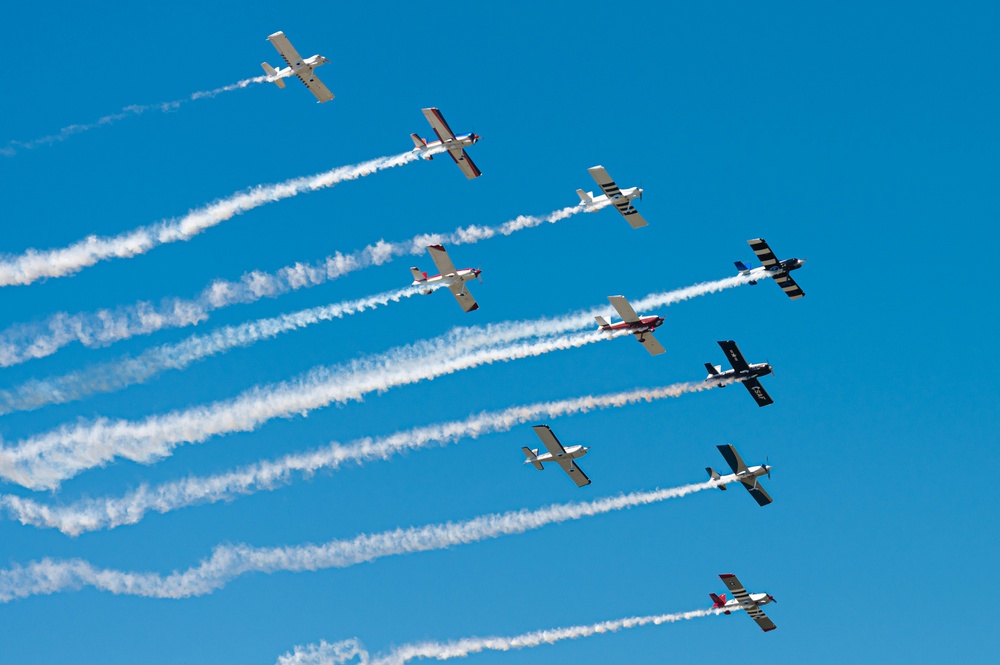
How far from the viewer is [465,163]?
74125 millimetres

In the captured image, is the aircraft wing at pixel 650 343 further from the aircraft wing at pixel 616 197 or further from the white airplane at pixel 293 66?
the white airplane at pixel 293 66

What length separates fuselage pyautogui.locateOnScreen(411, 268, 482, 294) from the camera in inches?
2820

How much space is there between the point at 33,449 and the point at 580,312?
2957 centimetres

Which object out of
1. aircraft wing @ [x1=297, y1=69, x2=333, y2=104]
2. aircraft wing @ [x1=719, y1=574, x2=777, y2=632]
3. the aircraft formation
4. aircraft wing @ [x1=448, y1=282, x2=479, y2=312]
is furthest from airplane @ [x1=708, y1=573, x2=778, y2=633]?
aircraft wing @ [x1=297, y1=69, x2=333, y2=104]

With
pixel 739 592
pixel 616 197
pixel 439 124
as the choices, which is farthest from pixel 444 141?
pixel 739 592

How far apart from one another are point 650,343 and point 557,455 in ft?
26.2

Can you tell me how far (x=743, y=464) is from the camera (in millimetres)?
77750

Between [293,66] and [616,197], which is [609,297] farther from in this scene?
[293,66]

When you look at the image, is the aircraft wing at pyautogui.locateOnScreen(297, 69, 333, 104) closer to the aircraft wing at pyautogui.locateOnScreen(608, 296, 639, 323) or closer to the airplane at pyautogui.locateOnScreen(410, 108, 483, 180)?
the airplane at pyautogui.locateOnScreen(410, 108, 483, 180)

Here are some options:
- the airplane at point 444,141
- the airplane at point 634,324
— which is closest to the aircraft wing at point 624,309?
the airplane at point 634,324

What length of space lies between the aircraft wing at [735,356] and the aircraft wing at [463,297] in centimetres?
1323

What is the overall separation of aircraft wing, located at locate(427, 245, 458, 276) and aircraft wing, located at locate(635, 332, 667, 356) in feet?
33.6

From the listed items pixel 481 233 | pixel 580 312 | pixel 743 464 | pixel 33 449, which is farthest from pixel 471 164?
pixel 33 449

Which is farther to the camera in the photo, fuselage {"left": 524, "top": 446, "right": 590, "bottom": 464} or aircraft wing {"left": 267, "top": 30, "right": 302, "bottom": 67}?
fuselage {"left": 524, "top": 446, "right": 590, "bottom": 464}
